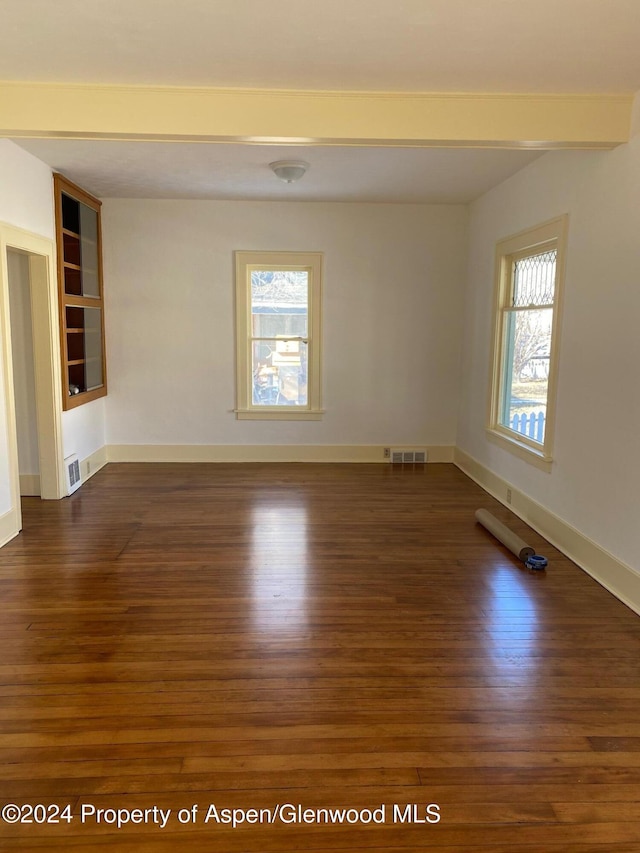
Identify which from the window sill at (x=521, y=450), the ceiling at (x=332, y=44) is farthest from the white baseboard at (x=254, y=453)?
the ceiling at (x=332, y=44)

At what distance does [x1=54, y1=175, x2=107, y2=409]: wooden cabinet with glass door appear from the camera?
5297 mm

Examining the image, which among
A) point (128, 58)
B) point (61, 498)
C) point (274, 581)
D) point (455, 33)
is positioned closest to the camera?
point (455, 33)

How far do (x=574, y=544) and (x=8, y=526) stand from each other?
12.6ft

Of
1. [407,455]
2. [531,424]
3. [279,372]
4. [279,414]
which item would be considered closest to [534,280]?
[531,424]

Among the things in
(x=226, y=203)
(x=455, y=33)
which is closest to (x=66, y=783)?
(x=455, y=33)

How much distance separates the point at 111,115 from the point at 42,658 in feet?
9.25

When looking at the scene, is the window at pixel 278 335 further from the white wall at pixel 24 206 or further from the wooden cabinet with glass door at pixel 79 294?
the white wall at pixel 24 206

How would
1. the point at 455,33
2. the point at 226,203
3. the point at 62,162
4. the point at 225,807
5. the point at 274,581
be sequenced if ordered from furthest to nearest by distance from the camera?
1. the point at 226,203
2. the point at 62,162
3. the point at 274,581
4. the point at 455,33
5. the point at 225,807

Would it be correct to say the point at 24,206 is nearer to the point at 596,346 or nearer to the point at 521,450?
the point at 596,346

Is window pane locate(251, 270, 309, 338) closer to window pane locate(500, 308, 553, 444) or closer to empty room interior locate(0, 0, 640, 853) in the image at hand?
empty room interior locate(0, 0, 640, 853)

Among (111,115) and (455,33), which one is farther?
(111,115)

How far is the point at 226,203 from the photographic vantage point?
6.40m

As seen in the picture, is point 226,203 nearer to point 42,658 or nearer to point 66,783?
point 42,658

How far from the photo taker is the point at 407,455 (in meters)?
6.88
